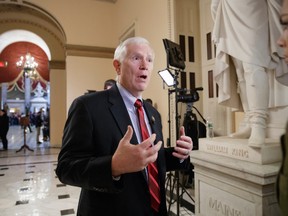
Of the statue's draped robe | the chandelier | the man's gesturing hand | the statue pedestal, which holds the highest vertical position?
the chandelier

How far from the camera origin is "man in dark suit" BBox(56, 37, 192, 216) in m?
0.95

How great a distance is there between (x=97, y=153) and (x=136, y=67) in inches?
21.0

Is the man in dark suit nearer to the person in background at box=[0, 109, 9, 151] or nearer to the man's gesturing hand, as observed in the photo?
the man's gesturing hand

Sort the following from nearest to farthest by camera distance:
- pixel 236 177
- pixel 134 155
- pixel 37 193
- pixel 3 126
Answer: pixel 134 155, pixel 236 177, pixel 37 193, pixel 3 126

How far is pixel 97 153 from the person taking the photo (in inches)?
47.7

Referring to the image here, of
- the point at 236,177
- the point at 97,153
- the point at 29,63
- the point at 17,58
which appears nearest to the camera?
the point at 97,153

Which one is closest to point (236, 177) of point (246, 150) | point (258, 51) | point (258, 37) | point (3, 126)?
point (246, 150)

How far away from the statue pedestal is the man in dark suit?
47cm

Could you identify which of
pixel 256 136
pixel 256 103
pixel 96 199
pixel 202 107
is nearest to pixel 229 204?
pixel 256 136

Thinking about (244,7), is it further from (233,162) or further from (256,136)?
(233,162)

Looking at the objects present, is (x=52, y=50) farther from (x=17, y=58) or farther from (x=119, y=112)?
(x=119, y=112)

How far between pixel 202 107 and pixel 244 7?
9.52 ft

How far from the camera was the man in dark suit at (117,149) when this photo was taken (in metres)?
0.95

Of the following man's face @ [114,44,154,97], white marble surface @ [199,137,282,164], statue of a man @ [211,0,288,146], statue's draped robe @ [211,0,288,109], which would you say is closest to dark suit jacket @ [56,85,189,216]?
man's face @ [114,44,154,97]
